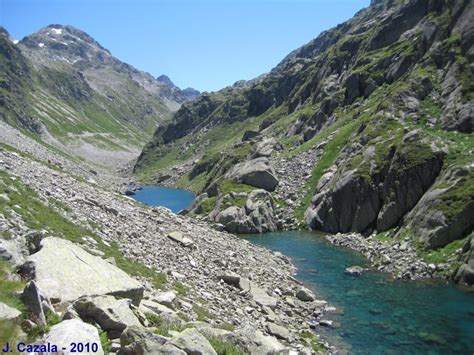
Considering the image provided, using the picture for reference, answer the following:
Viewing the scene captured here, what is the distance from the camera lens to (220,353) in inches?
602

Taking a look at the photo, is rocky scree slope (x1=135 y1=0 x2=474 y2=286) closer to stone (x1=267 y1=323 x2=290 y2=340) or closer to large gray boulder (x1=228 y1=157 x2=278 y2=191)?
large gray boulder (x1=228 y1=157 x2=278 y2=191)

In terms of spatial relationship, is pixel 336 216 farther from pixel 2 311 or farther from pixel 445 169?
pixel 2 311

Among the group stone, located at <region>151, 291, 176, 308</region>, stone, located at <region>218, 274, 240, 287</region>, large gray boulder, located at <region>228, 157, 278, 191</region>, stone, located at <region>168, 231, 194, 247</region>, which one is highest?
large gray boulder, located at <region>228, 157, 278, 191</region>

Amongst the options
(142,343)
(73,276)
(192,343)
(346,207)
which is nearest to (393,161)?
(346,207)

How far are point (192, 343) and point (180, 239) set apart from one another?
86.8 feet

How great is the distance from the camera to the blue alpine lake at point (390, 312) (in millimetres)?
29406

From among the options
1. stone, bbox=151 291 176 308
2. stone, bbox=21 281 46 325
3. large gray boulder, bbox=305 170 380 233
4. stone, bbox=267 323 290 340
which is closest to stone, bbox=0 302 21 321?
stone, bbox=21 281 46 325

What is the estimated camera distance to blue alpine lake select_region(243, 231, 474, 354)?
96.5ft

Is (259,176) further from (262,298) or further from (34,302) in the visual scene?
(34,302)

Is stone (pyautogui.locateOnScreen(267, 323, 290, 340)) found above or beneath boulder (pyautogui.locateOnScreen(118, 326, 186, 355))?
beneath

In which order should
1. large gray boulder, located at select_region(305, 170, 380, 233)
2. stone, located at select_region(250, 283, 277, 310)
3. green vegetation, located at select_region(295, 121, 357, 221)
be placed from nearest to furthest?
1. stone, located at select_region(250, 283, 277, 310)
2. large gray boulder, located at select_region(305, 170, 380, 233)
3. green vegetation, located at select_region(295, 121, 357, 221)

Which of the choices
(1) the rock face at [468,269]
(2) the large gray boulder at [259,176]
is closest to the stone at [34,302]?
(1) the rock face at [468,269]

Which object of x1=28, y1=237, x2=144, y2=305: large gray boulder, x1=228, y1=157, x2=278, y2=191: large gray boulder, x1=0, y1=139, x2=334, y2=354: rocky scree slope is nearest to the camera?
x1=0, y1=139, x2=334, y2=354: rocky scree slope

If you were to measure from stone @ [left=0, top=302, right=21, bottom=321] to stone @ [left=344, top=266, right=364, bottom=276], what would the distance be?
1589 inches
